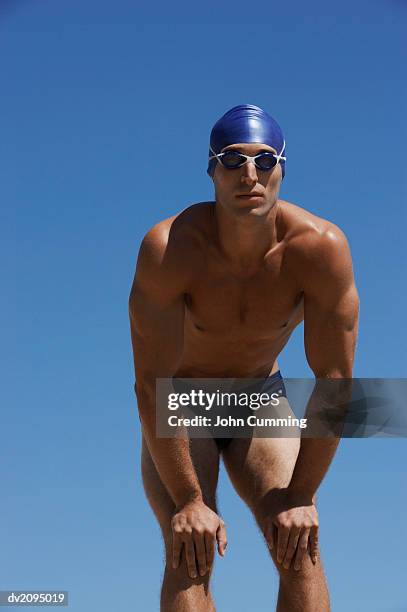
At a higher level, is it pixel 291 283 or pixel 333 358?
pixel 291 283

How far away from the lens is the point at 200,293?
782 cm

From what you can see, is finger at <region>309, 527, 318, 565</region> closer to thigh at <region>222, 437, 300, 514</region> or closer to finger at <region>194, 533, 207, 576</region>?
thigh at <region>222, 437, 300, 514</region>

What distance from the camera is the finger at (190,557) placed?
7371mm

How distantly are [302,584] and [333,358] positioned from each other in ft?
5.18

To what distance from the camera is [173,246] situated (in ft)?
24.9

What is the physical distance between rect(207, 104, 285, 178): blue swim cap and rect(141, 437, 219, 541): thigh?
2.04 m

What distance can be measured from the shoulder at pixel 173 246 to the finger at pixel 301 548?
1.94 m

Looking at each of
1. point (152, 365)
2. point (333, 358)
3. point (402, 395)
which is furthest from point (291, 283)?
point (402, 395)

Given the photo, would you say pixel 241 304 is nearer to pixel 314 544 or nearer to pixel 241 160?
pixel 241 160

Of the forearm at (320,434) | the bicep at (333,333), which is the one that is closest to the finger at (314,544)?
the forearm at (320,434)

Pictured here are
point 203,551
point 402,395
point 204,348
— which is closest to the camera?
point 203,551

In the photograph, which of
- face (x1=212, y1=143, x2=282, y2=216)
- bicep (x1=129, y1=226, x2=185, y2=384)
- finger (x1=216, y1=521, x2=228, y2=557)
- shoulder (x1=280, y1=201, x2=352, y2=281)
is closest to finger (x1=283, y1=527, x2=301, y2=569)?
finger (x1=216, y1=521, x2=228, y2=557)

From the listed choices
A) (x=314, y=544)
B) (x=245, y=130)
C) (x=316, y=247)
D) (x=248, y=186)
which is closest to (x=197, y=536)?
(x=314, y=544)

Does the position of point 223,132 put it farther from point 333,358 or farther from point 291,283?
point 333,358
